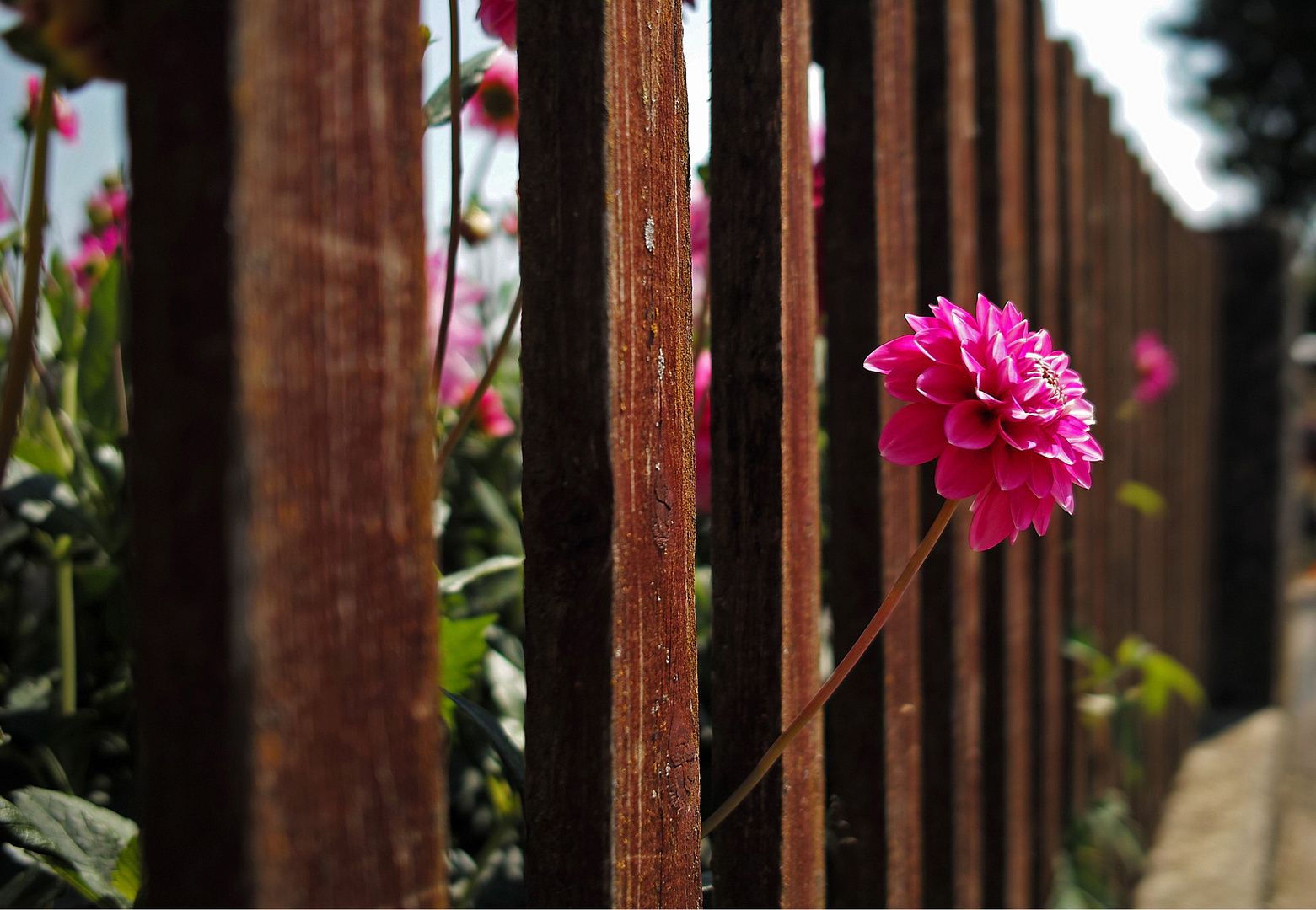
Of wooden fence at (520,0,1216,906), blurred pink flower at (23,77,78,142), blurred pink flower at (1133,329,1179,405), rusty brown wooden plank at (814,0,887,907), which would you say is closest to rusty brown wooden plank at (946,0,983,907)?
wooden fence at (520,0,1216,906)

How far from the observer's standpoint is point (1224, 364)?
10.8 feet

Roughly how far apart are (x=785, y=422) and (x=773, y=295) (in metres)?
0.08

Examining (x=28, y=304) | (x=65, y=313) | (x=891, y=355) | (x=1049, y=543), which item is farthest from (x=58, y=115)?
(x=1049, y=543)

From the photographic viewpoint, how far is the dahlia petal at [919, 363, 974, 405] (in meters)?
0.50

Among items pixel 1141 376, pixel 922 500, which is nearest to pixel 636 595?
pixel 922 500

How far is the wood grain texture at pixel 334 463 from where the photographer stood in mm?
274

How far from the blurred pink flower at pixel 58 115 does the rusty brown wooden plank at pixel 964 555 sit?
0.90 meters

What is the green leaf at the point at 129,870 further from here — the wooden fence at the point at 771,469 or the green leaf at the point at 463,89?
the green leaf at the point at 463,89

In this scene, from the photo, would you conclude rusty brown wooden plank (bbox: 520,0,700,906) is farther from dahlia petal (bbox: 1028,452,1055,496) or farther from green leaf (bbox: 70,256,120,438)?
green leaf (bbox: 70,256,120,438)

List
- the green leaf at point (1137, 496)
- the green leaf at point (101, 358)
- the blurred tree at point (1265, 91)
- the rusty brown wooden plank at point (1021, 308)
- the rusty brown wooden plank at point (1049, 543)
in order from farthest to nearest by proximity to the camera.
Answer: the blurred tree at point (1265, 91) → the green leaf at point (1137, 496) → the rusty brown wooden plank at point (1049, 543) → the rusty brown wooden plank at point (1021, 308) → the green leaf at point (101, 358)

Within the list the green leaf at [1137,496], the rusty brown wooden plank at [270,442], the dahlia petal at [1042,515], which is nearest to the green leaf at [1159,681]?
the green leaf at [1137,496]

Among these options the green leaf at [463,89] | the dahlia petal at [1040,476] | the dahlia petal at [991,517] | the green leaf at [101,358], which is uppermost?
the green leaf at [463,89]

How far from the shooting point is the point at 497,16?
60 centimetres

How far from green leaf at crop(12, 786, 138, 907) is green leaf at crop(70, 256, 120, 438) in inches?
18.5
